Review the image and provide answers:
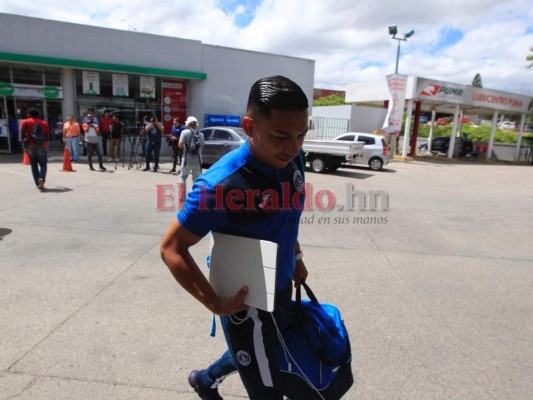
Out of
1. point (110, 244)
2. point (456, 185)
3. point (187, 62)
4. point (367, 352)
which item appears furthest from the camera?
point (187, 62)

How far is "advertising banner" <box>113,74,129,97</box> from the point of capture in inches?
683

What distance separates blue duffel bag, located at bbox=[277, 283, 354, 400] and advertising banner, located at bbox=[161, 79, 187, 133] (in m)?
17.9

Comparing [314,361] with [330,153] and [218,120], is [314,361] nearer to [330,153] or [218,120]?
[330,153]

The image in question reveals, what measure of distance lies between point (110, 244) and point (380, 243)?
3816 millimetres

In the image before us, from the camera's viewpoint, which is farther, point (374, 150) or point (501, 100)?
point (501, 100)

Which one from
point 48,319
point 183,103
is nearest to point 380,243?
point 48,319

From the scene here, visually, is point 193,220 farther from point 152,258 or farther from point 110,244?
point 110,244

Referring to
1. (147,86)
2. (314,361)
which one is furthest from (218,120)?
(314,361)

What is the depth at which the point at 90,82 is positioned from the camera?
1698 cm

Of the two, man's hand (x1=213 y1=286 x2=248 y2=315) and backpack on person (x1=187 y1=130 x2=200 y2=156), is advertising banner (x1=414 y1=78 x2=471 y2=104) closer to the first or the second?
backpack on person (x1=187 y1=130 x2=200 y2=156)

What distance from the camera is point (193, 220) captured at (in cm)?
146

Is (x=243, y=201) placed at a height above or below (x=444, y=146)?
→ above

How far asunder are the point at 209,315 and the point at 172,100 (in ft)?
54.2

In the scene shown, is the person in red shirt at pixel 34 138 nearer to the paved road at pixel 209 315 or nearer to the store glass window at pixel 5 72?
the paved road at pixel 209 315
